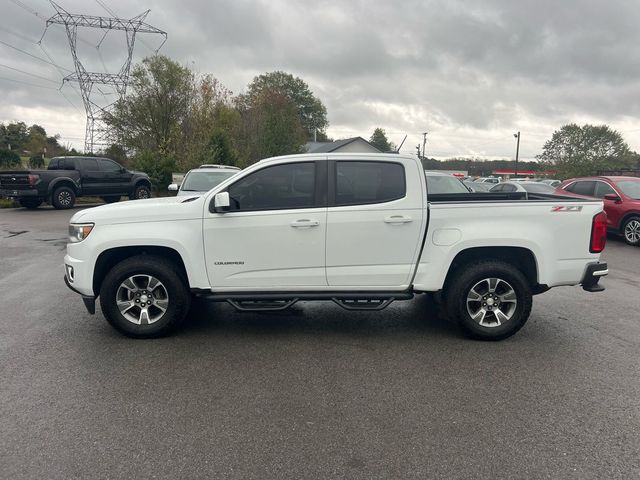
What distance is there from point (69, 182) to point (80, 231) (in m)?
14.5

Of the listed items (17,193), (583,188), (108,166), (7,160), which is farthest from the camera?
(7,160)

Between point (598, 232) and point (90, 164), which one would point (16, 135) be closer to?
point (90, 164)

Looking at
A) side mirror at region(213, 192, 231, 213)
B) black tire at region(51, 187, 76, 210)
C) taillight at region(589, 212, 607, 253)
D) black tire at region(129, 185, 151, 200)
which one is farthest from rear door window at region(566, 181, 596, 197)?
black tire at region(51, 187, 76, 210)

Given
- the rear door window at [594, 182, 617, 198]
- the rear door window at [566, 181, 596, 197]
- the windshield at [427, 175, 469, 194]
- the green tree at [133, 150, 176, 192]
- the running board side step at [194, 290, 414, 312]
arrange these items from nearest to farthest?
the running board side step at [194, 290, 414, 312], the windshield at [427, 175, 469, 194], the rear door window at [594, 182, 617, 198], the rear door window at [566, 181, 596, 197], the green tree at [133, 150, 176, 192]

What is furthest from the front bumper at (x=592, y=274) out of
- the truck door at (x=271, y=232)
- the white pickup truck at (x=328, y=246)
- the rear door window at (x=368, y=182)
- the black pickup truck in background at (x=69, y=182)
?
the black pickup truck in background at (x=69, y=182)

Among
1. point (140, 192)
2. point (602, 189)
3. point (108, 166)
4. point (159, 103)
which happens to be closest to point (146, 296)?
point (602, 189)

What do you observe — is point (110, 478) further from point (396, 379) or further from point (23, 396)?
point (396, 379)

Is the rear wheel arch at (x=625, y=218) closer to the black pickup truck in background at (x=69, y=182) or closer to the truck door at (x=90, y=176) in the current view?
the black pickup truck in background at (x=69, y=182)

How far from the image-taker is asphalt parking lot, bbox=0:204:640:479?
268 cm

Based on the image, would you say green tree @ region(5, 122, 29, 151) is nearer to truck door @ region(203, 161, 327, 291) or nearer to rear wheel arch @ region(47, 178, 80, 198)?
rear wheel arch @ region(47, 178, 80, 198)

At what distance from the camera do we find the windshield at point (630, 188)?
36.4ft

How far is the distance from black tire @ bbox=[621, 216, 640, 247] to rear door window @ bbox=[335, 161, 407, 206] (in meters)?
9.32

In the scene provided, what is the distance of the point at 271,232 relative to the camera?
14.4 feet

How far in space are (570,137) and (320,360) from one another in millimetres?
71514
